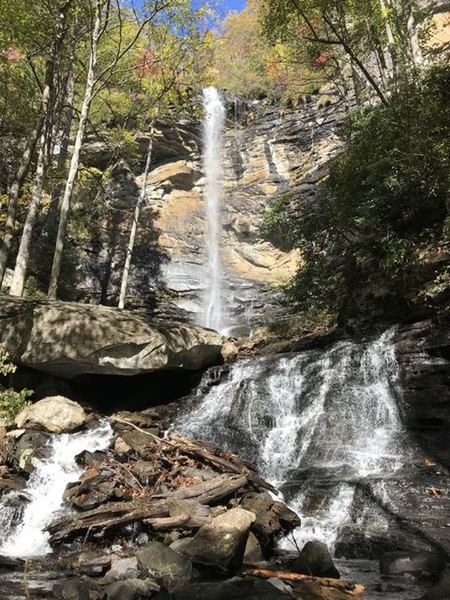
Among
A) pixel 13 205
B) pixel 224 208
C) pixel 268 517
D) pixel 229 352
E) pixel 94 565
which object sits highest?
pixel 224 208

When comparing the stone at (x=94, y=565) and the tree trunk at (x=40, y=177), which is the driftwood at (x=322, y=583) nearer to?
the stone at (x=94, y=565)

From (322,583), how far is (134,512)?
3290 mm

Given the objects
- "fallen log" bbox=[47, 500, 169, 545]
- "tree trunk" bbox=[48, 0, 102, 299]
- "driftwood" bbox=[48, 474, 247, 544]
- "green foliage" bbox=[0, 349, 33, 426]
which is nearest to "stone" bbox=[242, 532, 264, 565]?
"driftwood" bbox=[48, 474, 247, 544]

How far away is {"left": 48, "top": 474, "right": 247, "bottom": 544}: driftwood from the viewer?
25.0ft

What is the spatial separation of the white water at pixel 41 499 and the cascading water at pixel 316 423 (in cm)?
307

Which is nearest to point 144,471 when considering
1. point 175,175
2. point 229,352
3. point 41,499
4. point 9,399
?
point 41,499

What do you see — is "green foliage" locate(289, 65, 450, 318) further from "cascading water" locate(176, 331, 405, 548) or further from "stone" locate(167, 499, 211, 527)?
"stone" locate(167, 499, 211, 527)

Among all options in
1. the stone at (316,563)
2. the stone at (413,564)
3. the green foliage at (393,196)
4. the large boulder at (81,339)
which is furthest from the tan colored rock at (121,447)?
the green foliage at (393,196)

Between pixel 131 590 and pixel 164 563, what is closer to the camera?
pixel 131 590

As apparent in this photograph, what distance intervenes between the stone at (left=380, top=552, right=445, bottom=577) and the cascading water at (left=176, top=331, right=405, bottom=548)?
1213 mm

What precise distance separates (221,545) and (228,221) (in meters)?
25.3

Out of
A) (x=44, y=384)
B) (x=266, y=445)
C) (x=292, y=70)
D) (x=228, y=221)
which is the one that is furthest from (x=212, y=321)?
(x=292, y=70)

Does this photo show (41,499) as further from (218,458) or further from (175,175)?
(175,175)

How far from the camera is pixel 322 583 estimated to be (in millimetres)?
5766
